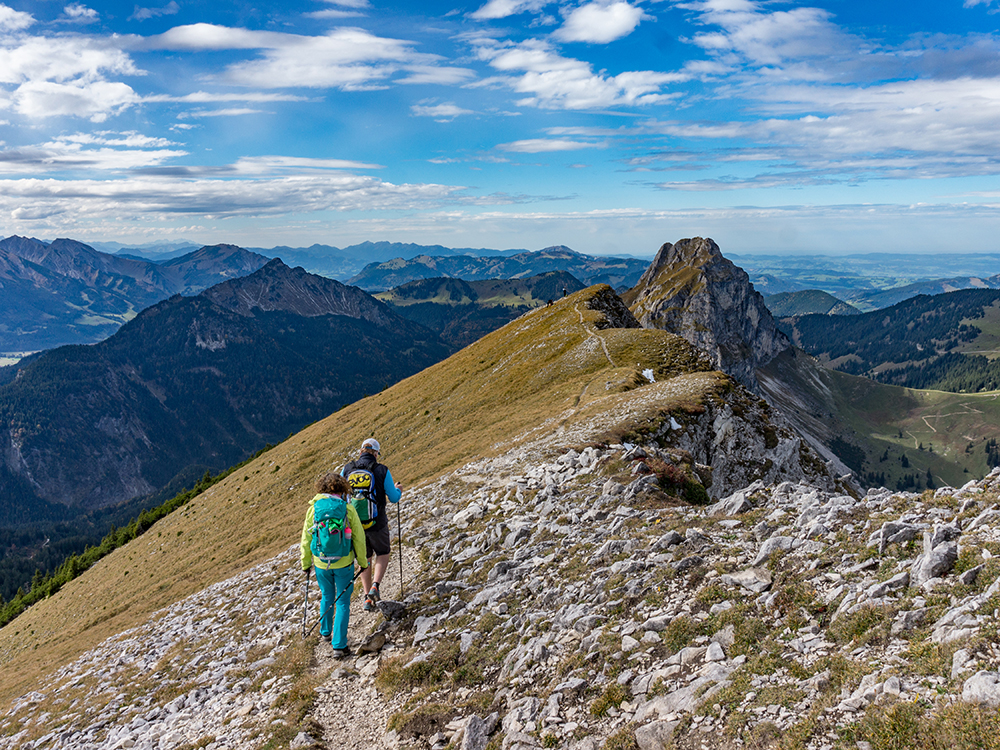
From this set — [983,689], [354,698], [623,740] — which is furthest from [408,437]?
[983,689]

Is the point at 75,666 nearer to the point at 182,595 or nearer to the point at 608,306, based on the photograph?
the point at 182,595

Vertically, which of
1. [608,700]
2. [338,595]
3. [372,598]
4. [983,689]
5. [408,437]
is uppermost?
[983,689]

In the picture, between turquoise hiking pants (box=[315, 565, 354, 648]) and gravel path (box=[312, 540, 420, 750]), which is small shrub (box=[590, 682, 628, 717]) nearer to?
gravel path (box=[312, 540, 420, 750])

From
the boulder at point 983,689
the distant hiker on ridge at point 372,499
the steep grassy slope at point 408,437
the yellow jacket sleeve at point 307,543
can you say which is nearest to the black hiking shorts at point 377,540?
the distant hiker on ridge at point 372,499

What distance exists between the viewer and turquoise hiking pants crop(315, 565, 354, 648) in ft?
47.9

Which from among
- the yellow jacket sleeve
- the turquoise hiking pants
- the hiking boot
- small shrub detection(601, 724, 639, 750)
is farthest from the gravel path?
small shrub detection(601, 724, 639, 750)

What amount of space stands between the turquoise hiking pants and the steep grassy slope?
1171cm

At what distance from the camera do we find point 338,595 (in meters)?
14.8

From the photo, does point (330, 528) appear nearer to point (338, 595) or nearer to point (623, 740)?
point (338, 595)

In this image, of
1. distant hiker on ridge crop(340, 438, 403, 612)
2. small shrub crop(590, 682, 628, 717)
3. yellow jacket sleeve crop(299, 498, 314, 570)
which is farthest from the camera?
distant hiker on ridge crop(340, 438, 403, 612)

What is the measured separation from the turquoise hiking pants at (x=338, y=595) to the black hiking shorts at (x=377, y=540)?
5.41 ft

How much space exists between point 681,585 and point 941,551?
199 inches

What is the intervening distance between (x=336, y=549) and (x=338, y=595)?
1.53 meters

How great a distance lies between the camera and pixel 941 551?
9.77 meters
